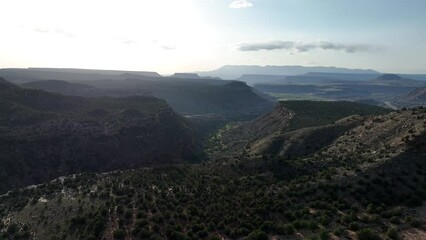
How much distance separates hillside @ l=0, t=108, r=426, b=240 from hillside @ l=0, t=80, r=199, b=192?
2539cm

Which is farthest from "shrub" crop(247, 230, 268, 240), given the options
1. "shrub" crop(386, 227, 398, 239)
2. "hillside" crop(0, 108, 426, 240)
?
"shrub" crop(386, 227, 398, 239)

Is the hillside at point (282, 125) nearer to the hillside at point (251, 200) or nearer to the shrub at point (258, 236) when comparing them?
the hillside at point (251, 200)

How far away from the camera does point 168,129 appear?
398 ft

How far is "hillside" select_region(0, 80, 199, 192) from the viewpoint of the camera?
269ft

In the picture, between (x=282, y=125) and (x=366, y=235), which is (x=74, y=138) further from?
(x=366, y=235)

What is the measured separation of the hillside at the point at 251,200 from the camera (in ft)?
122

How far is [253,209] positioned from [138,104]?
112 meters

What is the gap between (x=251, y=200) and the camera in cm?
4588

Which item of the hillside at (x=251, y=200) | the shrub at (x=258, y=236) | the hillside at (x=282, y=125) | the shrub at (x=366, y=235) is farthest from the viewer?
the hillside at (x=282, y=125)

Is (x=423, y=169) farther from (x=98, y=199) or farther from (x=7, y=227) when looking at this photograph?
(x=7, y=227)

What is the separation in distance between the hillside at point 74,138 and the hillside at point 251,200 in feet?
83.3

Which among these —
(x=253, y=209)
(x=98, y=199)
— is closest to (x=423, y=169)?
(x=253, y=209)

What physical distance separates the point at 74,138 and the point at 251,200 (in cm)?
6054

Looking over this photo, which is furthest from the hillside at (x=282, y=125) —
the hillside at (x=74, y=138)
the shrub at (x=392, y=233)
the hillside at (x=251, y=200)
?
the shrub at (x=392, y=233)
